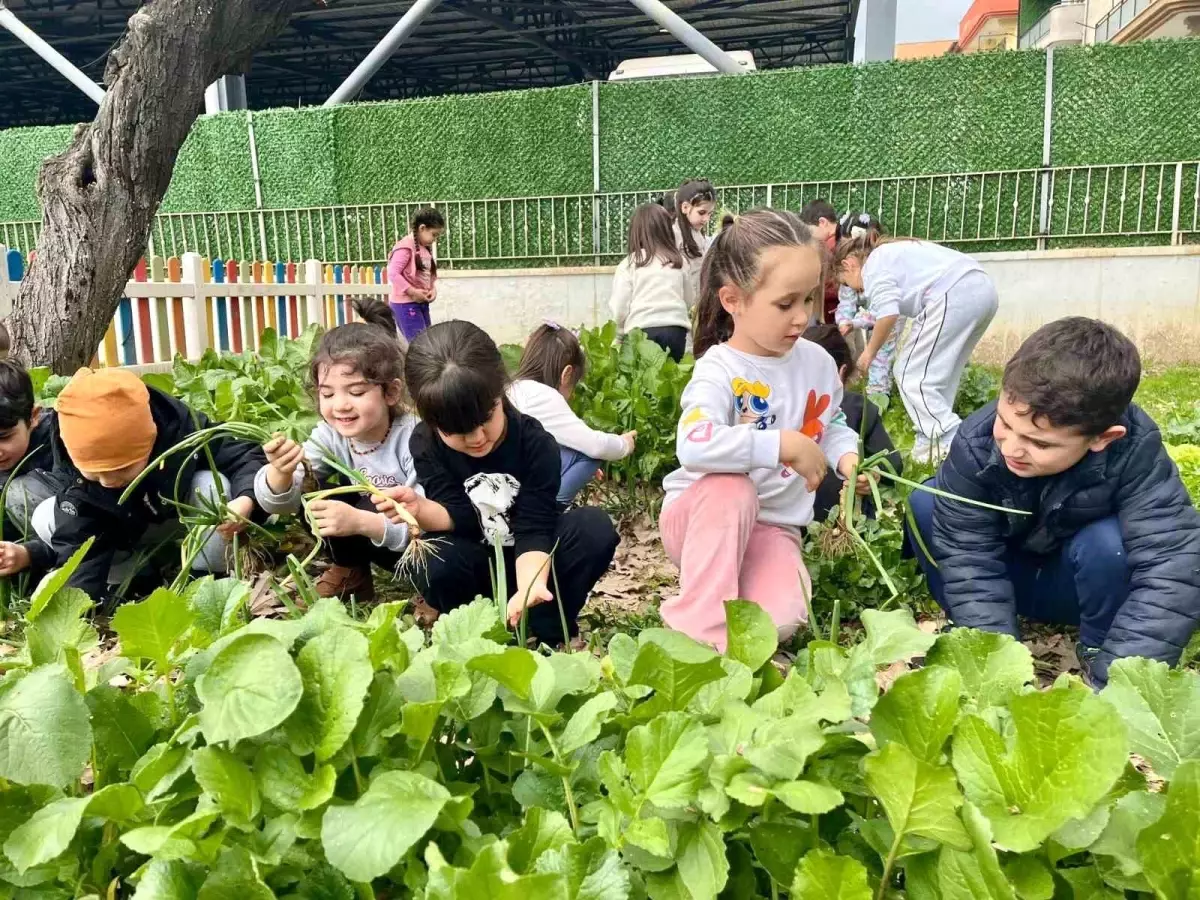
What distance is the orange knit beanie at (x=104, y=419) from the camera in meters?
2.40

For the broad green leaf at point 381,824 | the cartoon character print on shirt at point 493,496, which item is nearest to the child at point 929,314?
the cartoon character print on shirt at point 493,496

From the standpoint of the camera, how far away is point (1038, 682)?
2.24m

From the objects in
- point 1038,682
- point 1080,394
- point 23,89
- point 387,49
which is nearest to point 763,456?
point 1080,394

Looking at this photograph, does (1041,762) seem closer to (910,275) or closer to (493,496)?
(493,496)

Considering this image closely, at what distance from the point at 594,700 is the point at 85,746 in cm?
51

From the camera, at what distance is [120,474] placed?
256cm

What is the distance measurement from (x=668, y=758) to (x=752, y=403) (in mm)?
1642

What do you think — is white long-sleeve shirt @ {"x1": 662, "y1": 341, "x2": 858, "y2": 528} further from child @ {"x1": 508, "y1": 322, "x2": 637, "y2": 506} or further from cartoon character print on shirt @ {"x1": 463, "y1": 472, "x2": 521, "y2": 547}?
child @ {"x1": 508, "y1": 322, "x2": 637, "y2": 506}

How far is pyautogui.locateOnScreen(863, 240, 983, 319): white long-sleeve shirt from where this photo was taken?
466 cm

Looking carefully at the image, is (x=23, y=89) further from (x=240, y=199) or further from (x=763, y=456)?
(x=763, y=456)

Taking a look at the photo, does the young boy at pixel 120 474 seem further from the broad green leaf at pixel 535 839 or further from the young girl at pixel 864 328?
the young girl at pixel 864 328

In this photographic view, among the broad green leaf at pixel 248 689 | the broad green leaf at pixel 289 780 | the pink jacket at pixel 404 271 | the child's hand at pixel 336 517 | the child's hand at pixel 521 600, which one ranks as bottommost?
the child's hand at pixel 521 600

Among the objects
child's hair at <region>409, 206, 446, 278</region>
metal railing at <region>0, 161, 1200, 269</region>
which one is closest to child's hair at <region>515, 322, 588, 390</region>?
child's hair at <region>409, 206, 446, 278</region>

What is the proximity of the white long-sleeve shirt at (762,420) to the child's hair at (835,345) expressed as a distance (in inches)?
39.7
